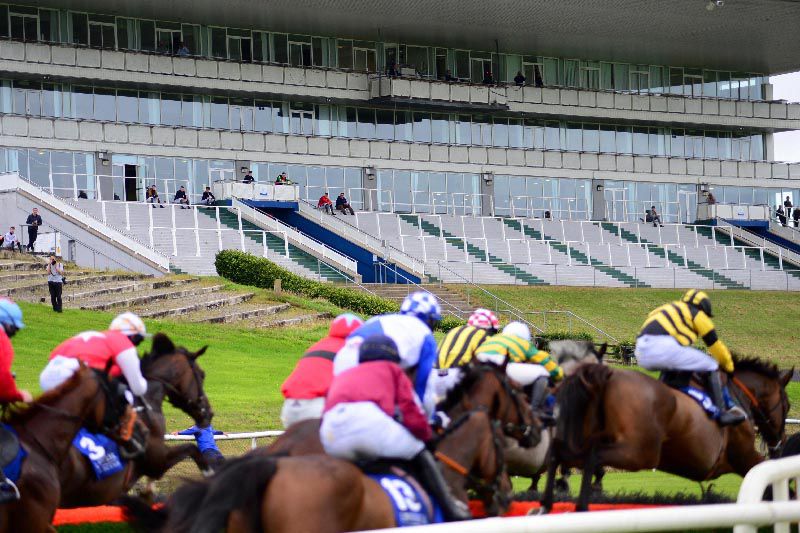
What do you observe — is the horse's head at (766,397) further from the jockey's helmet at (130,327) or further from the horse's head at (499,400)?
the jockey's helmet at (130,327)

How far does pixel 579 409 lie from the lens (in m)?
10.8

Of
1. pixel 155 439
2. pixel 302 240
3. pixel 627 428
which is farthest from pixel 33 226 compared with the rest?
pixel 627 428

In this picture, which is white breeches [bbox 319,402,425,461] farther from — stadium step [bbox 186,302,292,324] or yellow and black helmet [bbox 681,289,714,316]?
stadium step [bbox 186,302,292,324]

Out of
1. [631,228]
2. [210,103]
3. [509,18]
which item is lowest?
[631,228]

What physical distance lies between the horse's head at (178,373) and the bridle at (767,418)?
5.07m

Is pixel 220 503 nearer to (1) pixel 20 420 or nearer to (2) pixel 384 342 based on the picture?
(2) pixel 384 342

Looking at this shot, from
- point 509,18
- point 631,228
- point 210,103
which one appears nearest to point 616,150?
point 631,228

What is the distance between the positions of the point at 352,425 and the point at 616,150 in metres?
51.1

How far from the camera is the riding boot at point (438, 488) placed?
24.4ft

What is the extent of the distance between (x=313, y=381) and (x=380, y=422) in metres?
2.94

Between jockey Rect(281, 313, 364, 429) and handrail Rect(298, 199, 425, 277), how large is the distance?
30037 mm

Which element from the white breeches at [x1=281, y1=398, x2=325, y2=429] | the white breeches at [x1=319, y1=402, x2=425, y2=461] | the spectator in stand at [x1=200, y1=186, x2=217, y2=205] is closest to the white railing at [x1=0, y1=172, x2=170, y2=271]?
the spectator in stand at [x1=200, y1=186, x2=217, y2=205]

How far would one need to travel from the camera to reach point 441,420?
332 inches

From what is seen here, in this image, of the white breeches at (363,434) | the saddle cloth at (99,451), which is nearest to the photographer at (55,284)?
the saddle cloth at (99,451)
